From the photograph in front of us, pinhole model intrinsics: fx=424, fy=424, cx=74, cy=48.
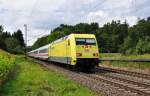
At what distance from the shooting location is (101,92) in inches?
696

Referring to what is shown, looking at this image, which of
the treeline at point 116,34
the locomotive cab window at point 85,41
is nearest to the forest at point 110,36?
the treeline at point 116,34

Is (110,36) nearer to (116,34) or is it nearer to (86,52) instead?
(116,34)

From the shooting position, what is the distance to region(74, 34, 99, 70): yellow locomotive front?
1297 inches

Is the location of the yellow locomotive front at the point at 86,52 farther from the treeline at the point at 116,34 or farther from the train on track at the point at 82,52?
the treeline at the point at 116,34

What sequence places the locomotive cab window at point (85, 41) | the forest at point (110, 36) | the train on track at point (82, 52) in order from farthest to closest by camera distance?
the forest at point (110, 36), the locomotive cab window at point (85, 41), the train on track at point (82, 52)

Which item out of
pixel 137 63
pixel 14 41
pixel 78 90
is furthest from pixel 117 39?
pixel 78 90

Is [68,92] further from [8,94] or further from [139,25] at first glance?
[139,25]

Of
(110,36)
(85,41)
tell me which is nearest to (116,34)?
(110,36)

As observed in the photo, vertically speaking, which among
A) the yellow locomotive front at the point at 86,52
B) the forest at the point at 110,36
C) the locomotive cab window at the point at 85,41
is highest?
the forest at the point at 110,36

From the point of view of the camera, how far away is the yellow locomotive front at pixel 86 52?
3294 cm

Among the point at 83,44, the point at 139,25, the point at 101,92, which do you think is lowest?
the point at 101,92

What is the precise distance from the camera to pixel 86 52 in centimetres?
3334

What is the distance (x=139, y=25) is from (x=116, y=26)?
34509mm

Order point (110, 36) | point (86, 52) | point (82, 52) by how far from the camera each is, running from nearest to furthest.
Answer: point (82, 52)
point (86, 52)
point (110, 36)
